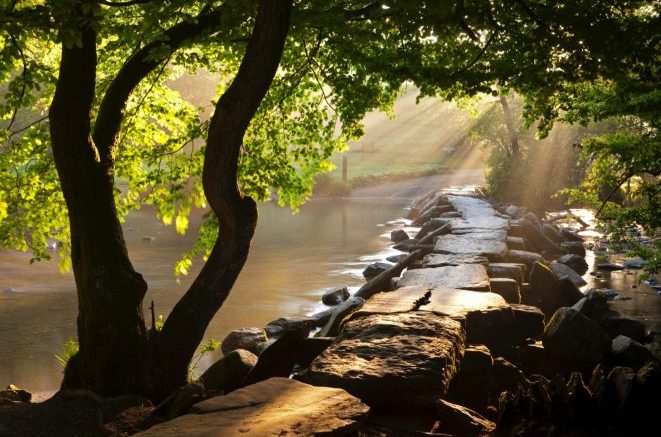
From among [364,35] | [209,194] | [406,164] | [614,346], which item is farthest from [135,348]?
[406,164]

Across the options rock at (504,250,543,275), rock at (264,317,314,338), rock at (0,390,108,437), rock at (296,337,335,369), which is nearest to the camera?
rock at (0,390,108,437)

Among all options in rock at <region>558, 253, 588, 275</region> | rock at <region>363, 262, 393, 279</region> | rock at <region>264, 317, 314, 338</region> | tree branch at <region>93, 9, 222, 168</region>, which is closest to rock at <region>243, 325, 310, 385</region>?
tree branch at <region>93, 9, 222, 168</region>

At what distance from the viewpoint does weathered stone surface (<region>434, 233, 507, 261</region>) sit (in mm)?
14738

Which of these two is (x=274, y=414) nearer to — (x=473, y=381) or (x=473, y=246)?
(x=473, y=381)

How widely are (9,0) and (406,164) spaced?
5847 cm

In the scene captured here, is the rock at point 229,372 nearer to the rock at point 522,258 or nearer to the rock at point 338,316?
the rock at point 338,316

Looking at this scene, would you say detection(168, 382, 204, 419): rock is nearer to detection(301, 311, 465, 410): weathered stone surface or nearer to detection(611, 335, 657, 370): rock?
detection(301, 311, 465, 410): weathered stone surface

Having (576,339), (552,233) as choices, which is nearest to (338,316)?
(576,339)

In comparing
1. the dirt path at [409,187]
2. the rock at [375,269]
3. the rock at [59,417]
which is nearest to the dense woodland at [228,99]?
the rock at [59,417]

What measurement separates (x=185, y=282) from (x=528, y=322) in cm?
1249

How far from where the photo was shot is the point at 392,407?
217 inches

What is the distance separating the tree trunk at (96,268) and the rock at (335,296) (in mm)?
8592

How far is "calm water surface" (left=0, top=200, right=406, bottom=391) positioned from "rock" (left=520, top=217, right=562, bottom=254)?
5.16 meters

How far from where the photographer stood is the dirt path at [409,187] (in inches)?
1918
